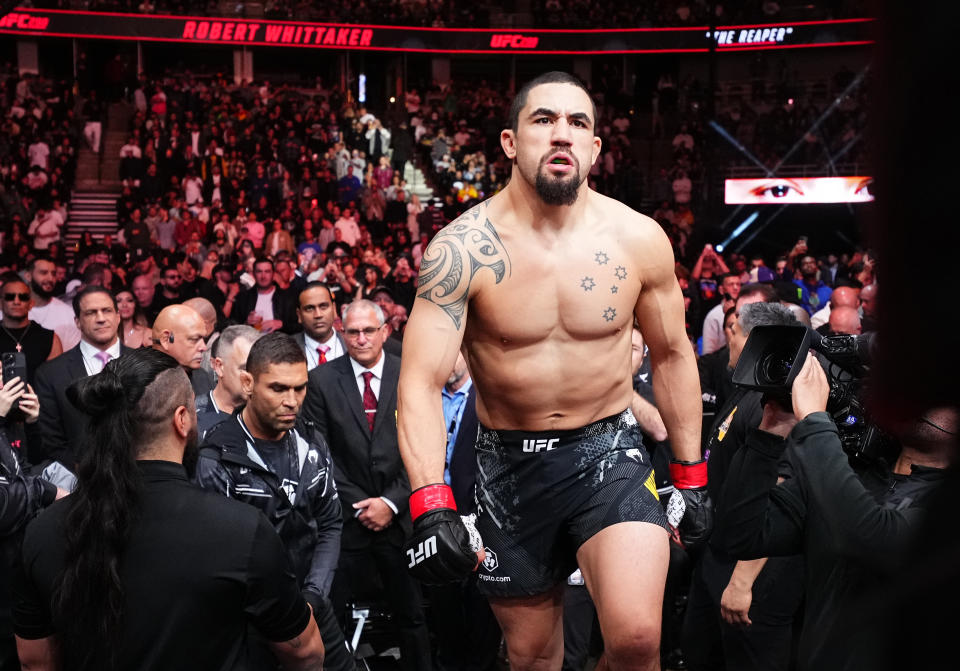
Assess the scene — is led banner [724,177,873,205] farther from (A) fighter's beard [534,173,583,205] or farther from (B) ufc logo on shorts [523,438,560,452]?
(B) ufc logo on shorts [523,438,560,452]

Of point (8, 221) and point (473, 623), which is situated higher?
point (8, 221)

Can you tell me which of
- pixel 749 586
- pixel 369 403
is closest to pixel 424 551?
pixel 749 586

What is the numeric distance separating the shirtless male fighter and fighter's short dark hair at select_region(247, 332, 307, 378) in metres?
1.17

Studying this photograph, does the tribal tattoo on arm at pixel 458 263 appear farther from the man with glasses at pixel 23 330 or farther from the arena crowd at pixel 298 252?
the man with glasses at pixel 23 330

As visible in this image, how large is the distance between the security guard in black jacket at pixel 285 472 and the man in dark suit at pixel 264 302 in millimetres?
4351

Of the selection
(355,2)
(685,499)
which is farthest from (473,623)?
(355,2)

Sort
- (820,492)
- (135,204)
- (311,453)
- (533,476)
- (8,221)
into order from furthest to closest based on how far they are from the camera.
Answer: (135,204) → (8,221) → (311,453) → (533,476) → (820,492)

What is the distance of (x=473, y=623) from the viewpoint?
575 cm

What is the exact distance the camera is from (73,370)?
5645 mm

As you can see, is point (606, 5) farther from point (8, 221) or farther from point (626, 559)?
point (626, 559)

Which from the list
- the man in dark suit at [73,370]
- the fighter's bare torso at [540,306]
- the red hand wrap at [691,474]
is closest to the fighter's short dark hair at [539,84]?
the fighter's bare torso at [540,306]

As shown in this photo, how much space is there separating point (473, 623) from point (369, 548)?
2.42 feet

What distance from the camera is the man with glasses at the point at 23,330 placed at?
697cm

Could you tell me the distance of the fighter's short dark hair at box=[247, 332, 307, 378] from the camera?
14.3ft
